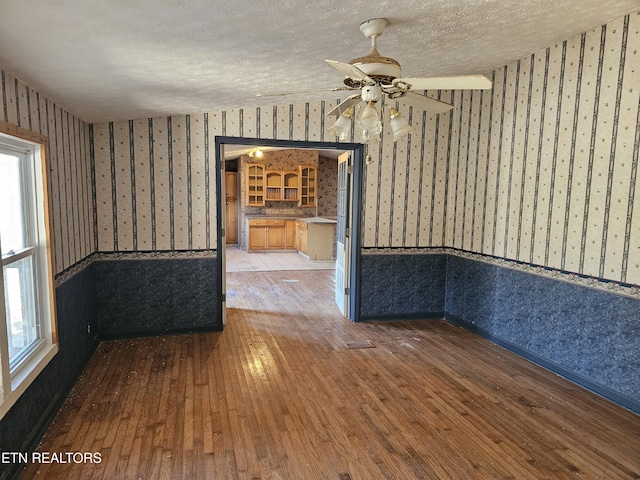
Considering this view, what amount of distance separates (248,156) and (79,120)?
707 cm

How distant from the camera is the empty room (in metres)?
2.23

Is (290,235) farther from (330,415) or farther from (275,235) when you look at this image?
(330,415)

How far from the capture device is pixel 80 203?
11.9ft

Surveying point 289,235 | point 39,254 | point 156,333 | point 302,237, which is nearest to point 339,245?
point 156,333

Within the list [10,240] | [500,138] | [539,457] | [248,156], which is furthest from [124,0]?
[248,156]

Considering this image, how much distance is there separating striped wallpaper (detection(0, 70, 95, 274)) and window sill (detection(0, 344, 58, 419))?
55 cm

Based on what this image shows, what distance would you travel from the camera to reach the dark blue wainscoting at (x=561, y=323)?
293 cm

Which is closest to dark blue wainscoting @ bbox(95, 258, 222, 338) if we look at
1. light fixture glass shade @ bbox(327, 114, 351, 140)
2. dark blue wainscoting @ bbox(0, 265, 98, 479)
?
dark blue wainscoting @ bbox(0, 265, 98, 479)

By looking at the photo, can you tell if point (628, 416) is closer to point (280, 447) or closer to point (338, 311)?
point (280, 447)

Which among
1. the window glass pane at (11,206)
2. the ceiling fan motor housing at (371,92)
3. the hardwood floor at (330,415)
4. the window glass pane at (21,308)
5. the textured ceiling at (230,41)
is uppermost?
the textured ceiling at (230,41)

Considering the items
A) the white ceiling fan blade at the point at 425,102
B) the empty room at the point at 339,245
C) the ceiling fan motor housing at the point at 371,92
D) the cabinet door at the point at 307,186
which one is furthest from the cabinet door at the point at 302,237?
the ceiling fan motor housing at the point at 371,92

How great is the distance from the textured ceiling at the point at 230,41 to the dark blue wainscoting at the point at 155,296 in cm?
153

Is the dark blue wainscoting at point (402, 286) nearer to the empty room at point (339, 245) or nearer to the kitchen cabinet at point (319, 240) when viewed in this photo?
the empty room at point (339, 245)

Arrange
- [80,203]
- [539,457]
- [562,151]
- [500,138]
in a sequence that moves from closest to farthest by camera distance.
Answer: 1. [539,457]
2. [562,151]
3. [80,203]
4. [500,138]
